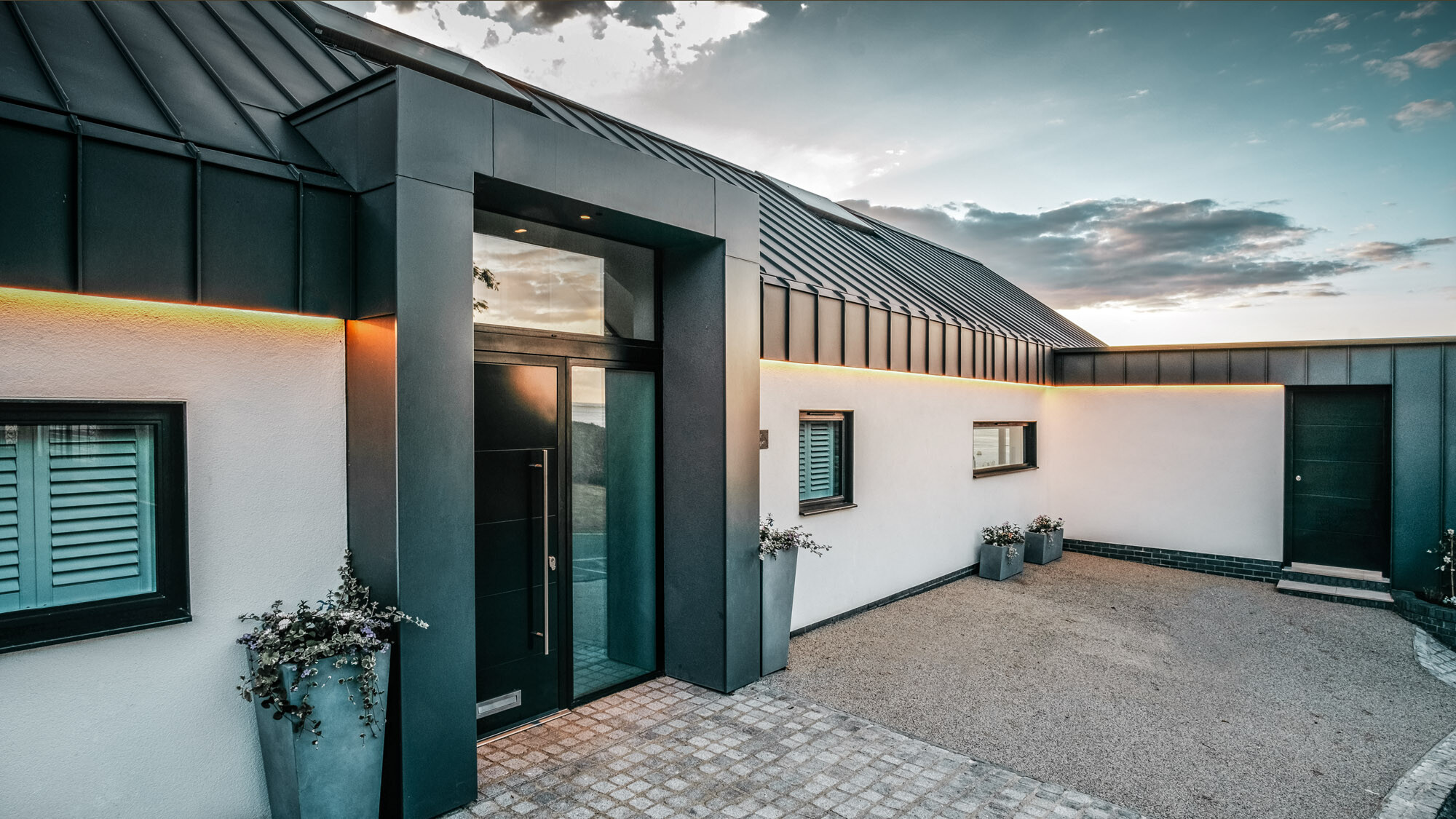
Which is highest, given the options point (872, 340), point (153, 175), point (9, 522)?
point (153, 175)

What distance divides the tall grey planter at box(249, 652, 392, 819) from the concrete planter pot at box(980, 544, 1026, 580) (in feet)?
28.8

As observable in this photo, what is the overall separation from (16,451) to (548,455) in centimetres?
280

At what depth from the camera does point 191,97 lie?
395 cm

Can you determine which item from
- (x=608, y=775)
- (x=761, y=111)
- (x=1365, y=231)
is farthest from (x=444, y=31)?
(x=1365, y=231)

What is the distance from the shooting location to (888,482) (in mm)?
8977

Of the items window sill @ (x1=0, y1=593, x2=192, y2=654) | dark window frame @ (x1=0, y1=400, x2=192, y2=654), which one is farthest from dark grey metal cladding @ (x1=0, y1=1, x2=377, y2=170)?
window sill @ (x1=0, y1=593, x2=192, y2=654)

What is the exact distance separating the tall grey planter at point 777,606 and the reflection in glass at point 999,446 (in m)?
5.37

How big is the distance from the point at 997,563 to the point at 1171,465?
363 centimetres

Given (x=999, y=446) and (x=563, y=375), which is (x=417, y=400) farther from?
(x=999, y=446)

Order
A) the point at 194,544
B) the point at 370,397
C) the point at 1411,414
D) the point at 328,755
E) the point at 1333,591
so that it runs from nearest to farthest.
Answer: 1. the point at 328,755
2. the point at 194,544
3. the point at 370,397
4. the point at 1411,414
5. the point at 1333,591

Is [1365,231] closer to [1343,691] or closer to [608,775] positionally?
[1343,691]

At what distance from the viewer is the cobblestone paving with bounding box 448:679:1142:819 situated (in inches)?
161

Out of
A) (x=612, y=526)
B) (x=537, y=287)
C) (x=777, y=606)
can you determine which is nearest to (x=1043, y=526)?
(x=777, y=606)

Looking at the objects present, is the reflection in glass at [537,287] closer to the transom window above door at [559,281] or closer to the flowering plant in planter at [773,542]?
the transom window above door at [559,281]
